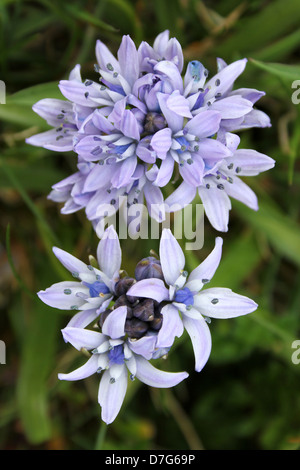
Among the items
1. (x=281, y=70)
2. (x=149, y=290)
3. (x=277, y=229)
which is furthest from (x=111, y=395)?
(x=277, y=229)

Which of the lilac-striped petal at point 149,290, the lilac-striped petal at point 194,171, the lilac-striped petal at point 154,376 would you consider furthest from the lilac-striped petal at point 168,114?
the lilac-striped petal at point 154,376

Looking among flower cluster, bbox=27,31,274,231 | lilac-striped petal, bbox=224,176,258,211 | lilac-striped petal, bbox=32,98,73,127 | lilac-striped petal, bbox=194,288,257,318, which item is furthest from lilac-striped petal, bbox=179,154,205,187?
lilac-striped petal, bbox=32,98,73,127

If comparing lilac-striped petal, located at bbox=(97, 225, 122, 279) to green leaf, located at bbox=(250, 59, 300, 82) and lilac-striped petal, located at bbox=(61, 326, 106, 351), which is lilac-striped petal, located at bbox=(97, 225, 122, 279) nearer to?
lilac-striped petal, located at bbox=(61, 326, 106, 351)

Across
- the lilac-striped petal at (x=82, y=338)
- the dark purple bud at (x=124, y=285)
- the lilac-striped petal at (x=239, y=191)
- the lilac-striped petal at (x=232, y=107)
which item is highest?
the lilac-striped petal at (x=232, y=107)

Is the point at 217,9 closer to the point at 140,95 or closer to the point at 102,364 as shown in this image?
the point at 140,95

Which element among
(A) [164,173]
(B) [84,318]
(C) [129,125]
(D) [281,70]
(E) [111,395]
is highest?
(D) [281,70]

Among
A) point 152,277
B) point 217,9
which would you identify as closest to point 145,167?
point 152,277

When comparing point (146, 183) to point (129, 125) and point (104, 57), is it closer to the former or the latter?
point (129, 125)

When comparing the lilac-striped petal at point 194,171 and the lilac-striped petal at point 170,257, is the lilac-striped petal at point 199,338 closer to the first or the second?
the lilac-striped petal at point 170,257
